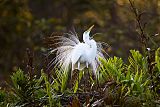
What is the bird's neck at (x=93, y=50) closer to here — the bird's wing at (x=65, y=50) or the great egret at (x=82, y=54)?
the great egret at (x=82, y=54)

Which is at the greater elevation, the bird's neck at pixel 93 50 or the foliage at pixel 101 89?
the bird's neck at pixel 93 50

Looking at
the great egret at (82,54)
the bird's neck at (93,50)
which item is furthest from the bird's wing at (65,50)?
the bird's neck at (93,50)

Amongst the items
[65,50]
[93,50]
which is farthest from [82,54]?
[65,50]

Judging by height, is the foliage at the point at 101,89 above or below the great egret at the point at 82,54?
below

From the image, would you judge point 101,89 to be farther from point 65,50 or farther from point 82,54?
point 65,50

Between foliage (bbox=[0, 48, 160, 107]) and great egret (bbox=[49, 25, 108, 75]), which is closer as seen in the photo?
foliage (bbox=[0, 48, 160, 107])

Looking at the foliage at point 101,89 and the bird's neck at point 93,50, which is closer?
the foliage at point 101,89

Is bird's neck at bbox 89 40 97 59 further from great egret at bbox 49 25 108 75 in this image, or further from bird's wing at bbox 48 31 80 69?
bird's wing at bbox 48 31 80 69

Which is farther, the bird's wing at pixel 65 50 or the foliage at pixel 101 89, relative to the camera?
the bird's wing at pixel 65 50

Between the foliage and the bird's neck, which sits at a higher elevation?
the bird's neck

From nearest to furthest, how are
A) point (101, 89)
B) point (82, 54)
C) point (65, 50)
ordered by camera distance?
point (101, 89)
point (82, 54)
point (65, 50)

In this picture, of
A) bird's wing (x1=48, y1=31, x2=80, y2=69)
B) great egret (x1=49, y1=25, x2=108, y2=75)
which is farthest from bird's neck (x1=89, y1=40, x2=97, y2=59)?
bird's wing (x1=48, y1=31, x2=80, y2=69)
